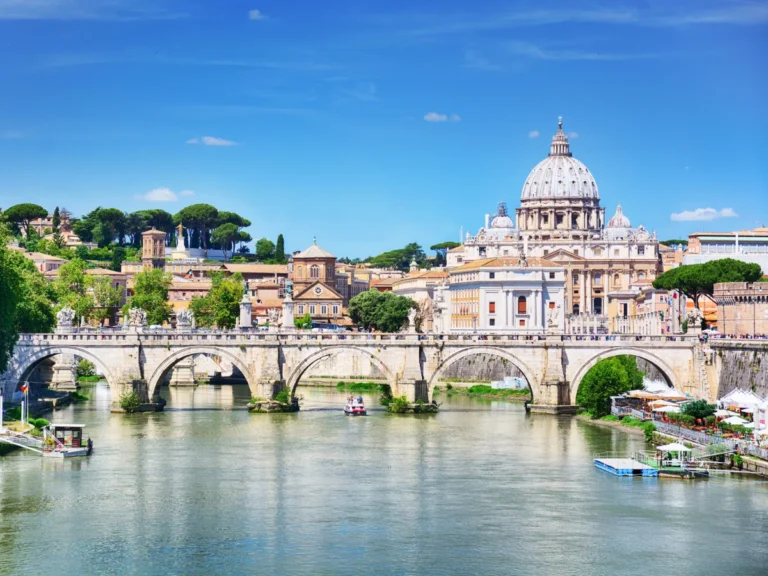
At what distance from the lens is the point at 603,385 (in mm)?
57562

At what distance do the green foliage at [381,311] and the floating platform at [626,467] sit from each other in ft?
198

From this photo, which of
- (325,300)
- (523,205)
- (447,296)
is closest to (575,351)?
(447,296)

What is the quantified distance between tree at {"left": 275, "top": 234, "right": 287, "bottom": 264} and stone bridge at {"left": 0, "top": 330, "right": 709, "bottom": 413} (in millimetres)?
98033

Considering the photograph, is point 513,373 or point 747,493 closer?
point 747,493

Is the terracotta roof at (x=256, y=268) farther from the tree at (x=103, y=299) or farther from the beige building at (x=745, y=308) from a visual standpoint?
the beige building at (x=745, y=308)

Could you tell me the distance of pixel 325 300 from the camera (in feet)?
391

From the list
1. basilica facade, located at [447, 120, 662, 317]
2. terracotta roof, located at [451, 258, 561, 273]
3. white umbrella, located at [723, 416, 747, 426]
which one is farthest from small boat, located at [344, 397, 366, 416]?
basilica facade, located at [447, 120, 662, 317]

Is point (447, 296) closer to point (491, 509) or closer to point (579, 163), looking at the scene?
point (579, 163)

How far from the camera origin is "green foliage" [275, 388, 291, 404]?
60.5 m

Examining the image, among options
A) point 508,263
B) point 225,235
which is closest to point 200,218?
point 225,235

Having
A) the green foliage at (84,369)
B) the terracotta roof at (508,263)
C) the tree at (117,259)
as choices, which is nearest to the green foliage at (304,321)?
the terracotta roof at (508,263)

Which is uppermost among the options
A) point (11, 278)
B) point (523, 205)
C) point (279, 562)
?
point (523, 205)

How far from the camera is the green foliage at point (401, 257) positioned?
7288 inches

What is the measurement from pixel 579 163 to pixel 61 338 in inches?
3759
